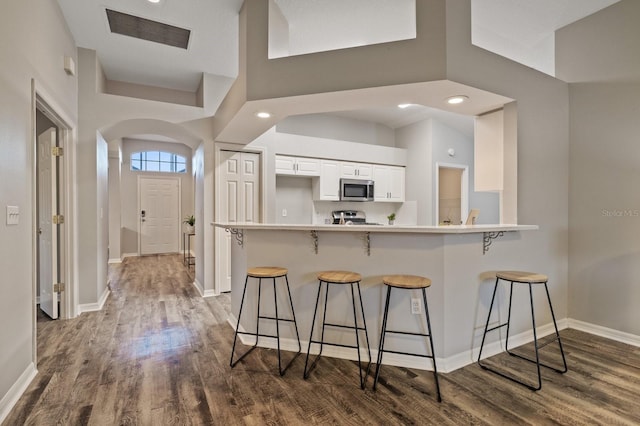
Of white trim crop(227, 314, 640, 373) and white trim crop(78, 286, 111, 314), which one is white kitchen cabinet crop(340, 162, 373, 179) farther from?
white trim crop(78, 286, 111, 314)

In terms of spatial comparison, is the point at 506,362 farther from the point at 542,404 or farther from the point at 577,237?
the point at 577,237

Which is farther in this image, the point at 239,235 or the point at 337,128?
the point at 337,128

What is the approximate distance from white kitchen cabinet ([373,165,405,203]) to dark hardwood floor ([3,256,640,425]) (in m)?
3.40

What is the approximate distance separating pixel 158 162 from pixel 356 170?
17.8 feet

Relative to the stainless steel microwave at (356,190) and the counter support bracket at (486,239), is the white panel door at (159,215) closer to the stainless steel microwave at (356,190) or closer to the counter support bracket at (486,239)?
the stainless steel microwave at (356,190)

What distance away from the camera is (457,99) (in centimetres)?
256

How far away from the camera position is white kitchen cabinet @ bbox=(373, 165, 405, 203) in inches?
223

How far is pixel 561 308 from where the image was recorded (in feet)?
10.3

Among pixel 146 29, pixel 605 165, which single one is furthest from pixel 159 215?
pixel 605 165

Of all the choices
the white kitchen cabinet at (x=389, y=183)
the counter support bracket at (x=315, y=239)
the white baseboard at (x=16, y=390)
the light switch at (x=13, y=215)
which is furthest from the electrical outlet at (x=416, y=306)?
the white kitchen cabinet at (x=389, y=183)

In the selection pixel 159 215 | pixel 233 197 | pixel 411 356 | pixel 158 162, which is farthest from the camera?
→ pixel 158 162

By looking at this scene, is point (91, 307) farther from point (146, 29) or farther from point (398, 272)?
point (398, 272)

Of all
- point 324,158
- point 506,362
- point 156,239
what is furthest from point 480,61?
point 156,239

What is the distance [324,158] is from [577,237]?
11.1ft
